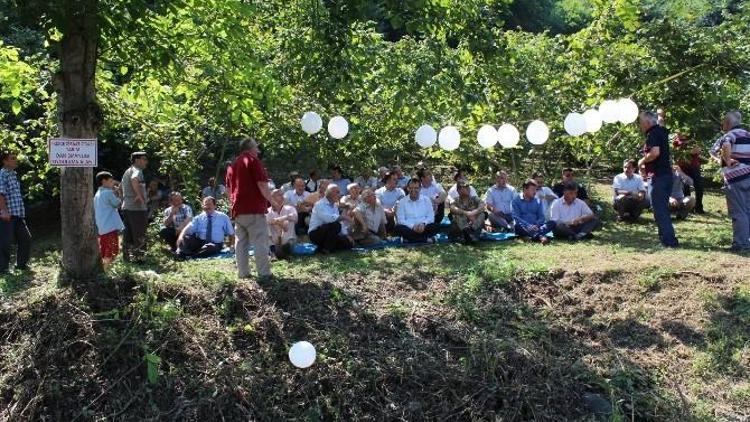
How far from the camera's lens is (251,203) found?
6.79 metres

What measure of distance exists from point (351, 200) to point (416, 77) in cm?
236

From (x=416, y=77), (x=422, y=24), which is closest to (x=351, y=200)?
(x=416, y=77)

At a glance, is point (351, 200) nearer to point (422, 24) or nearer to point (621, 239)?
point (621, 239)

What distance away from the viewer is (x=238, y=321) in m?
5.91

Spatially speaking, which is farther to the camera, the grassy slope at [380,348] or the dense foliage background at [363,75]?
the dense foliage background at [363,75]

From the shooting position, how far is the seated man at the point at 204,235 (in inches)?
394

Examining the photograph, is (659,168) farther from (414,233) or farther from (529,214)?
(414,233)

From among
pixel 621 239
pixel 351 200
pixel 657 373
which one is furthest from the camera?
pixel 351 200

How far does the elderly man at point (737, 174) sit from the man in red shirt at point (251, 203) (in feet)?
16.7

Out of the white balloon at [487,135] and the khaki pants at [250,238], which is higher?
the white balloon at [487,135]

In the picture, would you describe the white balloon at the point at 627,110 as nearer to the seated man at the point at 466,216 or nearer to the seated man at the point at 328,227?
the seated man at the point at 466,216

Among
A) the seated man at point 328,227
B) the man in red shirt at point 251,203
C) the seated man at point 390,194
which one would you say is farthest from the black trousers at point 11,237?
the seated man at point 390,194

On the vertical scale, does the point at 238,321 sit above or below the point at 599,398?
above

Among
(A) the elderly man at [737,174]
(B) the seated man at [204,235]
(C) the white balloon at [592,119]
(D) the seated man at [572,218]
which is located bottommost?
(B) the seated man at [204,235]
